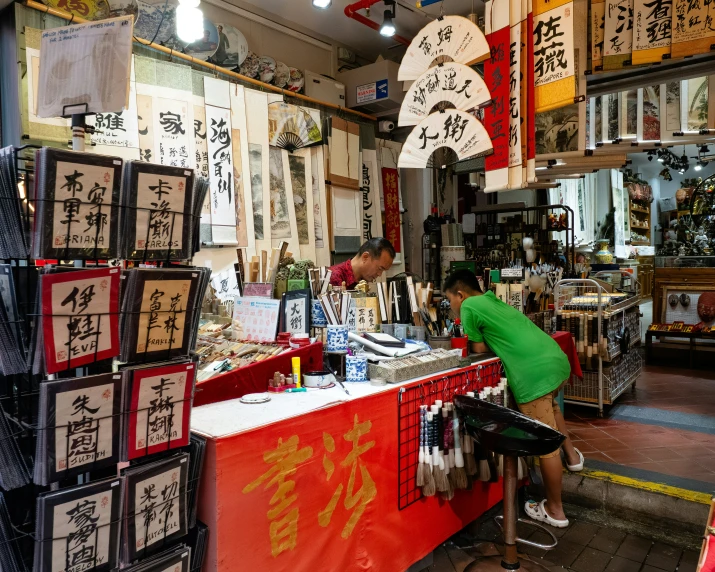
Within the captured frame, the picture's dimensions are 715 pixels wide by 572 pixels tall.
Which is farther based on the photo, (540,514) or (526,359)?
(540,514)

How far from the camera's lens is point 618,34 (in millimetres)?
3141

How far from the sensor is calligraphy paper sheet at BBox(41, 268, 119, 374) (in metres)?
1.46

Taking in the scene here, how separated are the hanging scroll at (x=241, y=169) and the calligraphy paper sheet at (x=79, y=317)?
12.5ft

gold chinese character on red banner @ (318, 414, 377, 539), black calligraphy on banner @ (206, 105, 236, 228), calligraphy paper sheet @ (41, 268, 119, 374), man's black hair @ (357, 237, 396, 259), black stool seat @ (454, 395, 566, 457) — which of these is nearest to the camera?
calligraphy paper sheet @ (41, 268, 119, 374)

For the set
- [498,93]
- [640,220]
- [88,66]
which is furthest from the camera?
[640,220]

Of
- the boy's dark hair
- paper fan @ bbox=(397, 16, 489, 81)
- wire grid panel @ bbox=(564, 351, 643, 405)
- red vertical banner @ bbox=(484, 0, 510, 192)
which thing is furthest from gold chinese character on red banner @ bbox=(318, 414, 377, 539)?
wire grid panel @ bbox=(564, 351, 643, 405)

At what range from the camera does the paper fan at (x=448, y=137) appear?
3.31 m

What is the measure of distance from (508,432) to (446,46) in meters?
2.46

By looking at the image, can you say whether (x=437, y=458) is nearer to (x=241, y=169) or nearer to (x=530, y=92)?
(x=530, y=92)

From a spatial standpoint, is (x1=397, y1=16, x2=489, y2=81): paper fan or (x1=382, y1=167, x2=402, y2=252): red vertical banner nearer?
(x1=397, y1=16, x2=489, y2=81): paper fan

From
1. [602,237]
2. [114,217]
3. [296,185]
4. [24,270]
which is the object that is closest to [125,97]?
[114,217]

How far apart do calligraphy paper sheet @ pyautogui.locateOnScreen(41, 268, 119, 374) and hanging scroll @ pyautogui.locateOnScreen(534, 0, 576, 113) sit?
2740 millimetres

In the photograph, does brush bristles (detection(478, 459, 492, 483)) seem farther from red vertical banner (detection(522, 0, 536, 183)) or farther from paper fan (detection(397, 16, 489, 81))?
paper fan (detection(397, 16, 489, 81))

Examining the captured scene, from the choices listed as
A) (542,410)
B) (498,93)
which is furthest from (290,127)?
(542,410)
